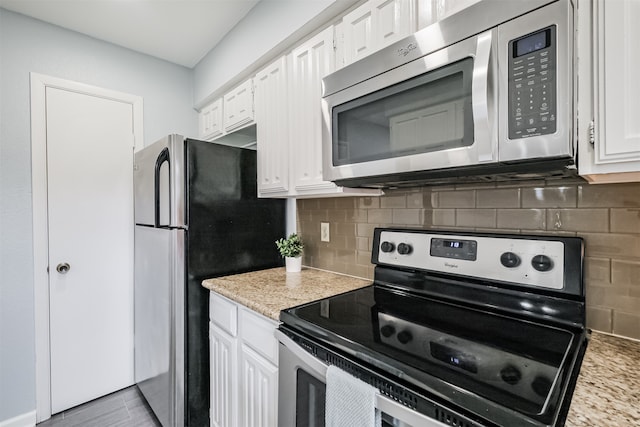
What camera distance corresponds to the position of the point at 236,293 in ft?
4.59

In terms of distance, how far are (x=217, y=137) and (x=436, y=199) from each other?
1891mm

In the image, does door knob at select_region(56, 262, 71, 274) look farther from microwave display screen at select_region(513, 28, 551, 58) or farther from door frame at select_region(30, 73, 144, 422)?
microwave display screen at select_region(513, 28, 551, 58)

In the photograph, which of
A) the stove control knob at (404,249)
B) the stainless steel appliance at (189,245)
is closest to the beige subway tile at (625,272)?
the stove control knob at (404,249)

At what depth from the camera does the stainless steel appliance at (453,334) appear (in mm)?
634

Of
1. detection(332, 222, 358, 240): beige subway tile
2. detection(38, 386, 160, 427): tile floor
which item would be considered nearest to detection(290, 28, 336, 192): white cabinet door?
detection(332, 222, 358, 240): beige subway tile

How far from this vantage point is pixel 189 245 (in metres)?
1.63

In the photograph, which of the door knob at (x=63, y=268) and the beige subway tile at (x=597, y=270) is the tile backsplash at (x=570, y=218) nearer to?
the beige subway tile at (x=597, y=270)

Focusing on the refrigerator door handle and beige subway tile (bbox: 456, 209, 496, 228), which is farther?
the refrigerator door handle

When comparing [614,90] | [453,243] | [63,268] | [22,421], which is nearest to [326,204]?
[453,243]

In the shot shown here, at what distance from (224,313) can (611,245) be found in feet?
5.07

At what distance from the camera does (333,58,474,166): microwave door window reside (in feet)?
2.95

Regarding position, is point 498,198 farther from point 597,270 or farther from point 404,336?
point 404,336

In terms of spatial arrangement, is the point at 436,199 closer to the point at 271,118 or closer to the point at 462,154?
the point at 462,154

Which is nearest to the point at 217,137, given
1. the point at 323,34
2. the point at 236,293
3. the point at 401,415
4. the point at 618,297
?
the point at 323,34
